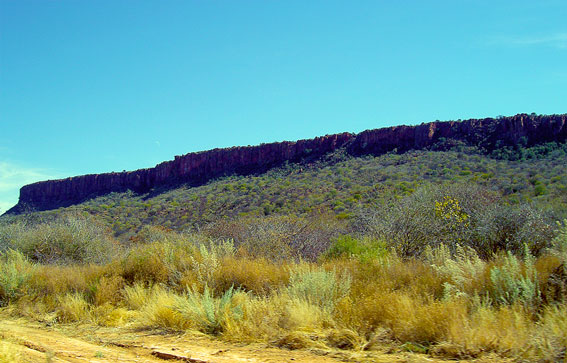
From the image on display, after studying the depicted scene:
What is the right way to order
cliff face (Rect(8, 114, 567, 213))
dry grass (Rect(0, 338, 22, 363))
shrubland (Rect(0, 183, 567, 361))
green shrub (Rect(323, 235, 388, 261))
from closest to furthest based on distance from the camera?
dry grass (Rect(0, 338, 22, 363)), shrubland (Rect(0, 183, 567, 361)), green shrub (Rect(323, 235, 388, 261)), cliff face (Rect(8, 114, 567, 213))

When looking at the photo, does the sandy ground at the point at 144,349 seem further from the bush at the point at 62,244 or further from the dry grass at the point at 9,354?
the bush at the point at 62,244

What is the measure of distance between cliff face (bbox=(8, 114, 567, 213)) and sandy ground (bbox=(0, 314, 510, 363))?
42644 millimetres

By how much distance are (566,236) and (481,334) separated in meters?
2.58

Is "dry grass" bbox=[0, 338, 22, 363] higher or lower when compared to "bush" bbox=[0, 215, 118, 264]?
lower

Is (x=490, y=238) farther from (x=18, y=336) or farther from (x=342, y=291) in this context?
(x=18, y=336)

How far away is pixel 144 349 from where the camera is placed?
6555 millimetres

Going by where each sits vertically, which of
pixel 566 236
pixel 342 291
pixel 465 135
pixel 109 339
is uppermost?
pixel 465 135

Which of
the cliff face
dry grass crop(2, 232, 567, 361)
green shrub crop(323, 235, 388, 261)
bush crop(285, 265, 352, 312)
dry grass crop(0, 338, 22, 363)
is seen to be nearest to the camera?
dry grass crop(0, 338, 22, 363)

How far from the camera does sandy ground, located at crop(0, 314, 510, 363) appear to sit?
561cm

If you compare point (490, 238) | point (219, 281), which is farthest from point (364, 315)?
point (490, 238)

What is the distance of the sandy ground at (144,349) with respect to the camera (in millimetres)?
5613

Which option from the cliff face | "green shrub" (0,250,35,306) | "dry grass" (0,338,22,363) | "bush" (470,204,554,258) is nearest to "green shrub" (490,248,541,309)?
"bush" (470,204,554,258)

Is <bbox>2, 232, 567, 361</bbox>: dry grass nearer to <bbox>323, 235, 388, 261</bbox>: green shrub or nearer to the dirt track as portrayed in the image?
the dirt track

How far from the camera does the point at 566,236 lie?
6.54 m
